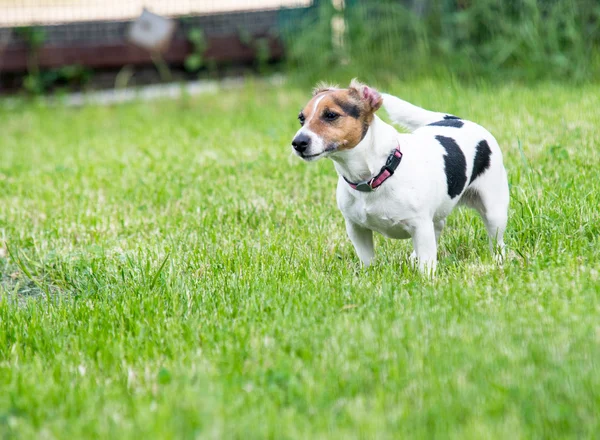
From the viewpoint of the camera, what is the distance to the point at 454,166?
4039 millimetres

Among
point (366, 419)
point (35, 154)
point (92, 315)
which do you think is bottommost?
point (35, 154)

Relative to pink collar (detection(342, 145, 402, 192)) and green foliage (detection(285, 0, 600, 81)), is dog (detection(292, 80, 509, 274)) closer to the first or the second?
pink collar (detection(342, 145, 402, 192))


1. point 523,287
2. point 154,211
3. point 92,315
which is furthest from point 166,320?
point 154,211

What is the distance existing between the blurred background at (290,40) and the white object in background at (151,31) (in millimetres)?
14

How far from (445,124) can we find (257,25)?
759 cm

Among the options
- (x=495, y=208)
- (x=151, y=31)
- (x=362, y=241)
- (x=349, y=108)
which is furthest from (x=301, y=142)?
(x=151, y=31)

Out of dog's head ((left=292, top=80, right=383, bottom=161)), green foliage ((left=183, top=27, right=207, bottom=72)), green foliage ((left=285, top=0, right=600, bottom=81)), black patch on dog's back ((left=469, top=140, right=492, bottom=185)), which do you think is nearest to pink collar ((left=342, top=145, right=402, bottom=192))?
dog's head ((left=292, top=80, right=383, bottom=161))

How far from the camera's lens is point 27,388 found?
280 cm

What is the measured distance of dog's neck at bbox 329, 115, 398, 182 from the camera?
12.4 ft

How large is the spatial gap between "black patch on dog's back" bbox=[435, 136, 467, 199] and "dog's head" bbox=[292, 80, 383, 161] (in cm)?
47

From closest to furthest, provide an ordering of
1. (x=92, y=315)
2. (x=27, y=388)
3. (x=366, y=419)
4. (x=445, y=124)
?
(x=366, y=419) < (x=27, y=388) < (x=92, y=315) < (x=445, y=124)

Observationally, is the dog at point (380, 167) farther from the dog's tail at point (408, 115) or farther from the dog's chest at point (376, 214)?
the dog's tail at point (408, 115)

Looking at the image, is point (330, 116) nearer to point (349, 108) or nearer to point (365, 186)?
point (349, 108)

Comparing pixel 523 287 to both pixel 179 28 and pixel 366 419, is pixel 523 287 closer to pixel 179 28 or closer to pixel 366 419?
pixel 366 419
